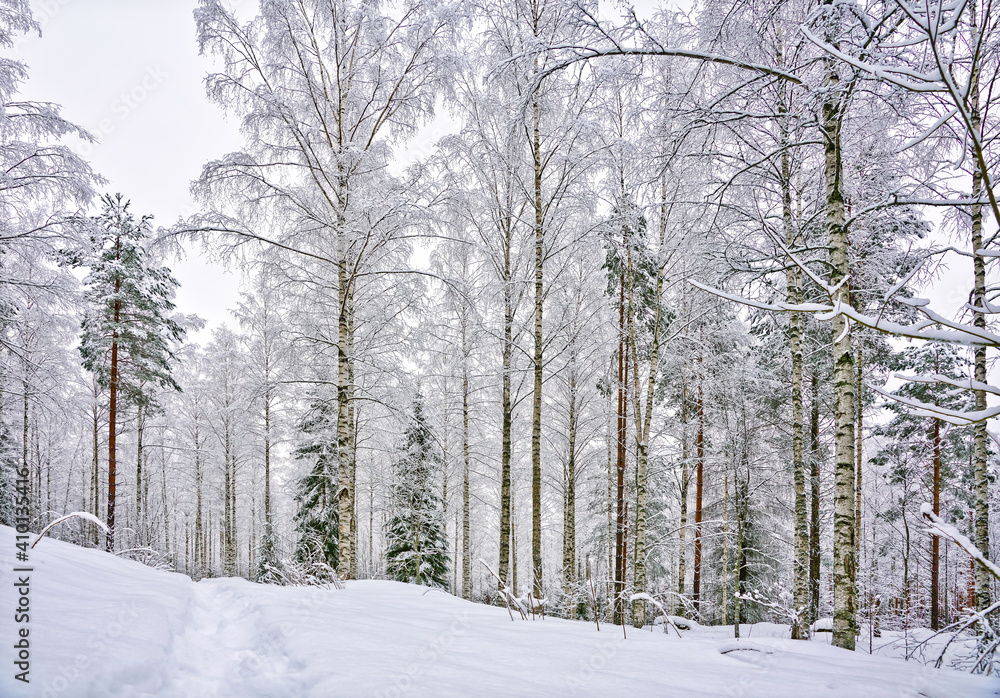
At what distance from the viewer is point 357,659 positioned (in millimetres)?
1952

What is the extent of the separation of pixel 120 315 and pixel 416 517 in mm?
10410

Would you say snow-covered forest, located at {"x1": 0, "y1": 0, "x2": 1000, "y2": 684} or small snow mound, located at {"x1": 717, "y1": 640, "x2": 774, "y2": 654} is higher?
snow-covered forest, located at {"x1": 0, "y1": 0, "x2": 1000, "y2": 684}

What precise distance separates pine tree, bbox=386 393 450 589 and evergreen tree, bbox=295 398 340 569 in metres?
2.13

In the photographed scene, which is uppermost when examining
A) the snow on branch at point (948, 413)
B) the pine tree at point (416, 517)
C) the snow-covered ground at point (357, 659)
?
the snow on branch at point (948, 413)

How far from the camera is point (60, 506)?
1029 inches

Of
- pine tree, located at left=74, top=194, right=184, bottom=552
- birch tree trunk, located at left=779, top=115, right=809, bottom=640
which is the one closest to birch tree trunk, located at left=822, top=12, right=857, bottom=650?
birch tree trunk, located at left=779, top=115, right=809, bottom=640

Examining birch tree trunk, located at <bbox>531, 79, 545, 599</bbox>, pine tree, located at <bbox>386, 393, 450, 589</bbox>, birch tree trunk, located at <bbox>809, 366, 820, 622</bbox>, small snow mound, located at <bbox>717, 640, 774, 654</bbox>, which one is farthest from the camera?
pine tree, located at <bbox>386, 393, 450, 589</bbox>

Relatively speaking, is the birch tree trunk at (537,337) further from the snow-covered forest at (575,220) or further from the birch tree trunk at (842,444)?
the birch tree trunk at (842,444)

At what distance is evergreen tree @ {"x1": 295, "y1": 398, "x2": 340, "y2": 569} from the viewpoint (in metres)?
13.8

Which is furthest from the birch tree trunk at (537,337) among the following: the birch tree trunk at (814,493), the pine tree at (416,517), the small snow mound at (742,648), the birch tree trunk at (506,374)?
the pine tree at (416,517)

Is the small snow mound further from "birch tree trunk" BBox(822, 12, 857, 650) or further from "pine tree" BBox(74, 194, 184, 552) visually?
"pine tree" BBox(74, 194, 184, 552)

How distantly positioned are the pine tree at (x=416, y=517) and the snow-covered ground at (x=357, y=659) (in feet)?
39.5

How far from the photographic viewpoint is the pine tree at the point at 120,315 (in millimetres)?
11219

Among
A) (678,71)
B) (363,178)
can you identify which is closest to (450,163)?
(363,178)
